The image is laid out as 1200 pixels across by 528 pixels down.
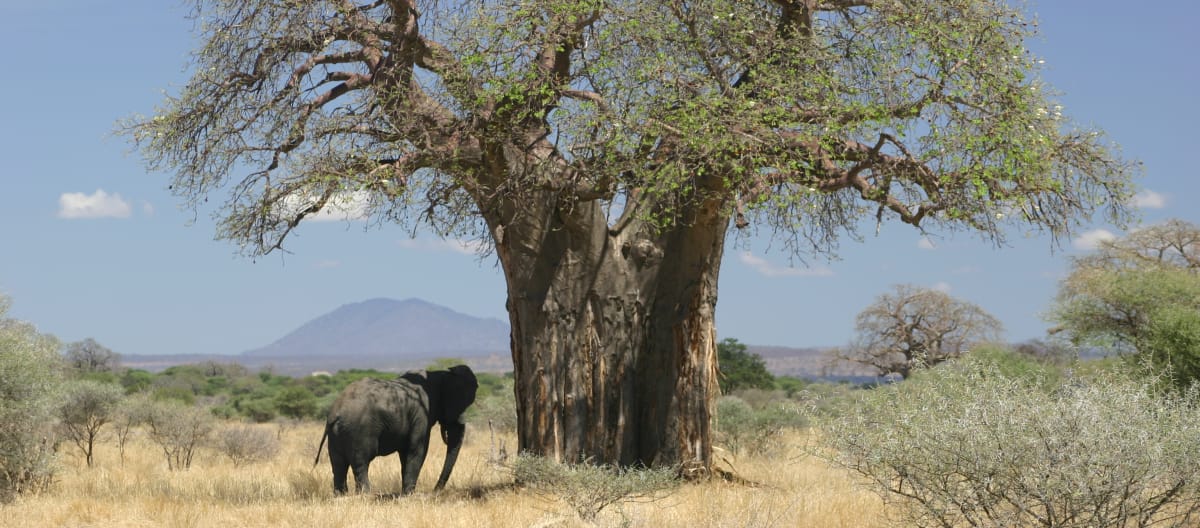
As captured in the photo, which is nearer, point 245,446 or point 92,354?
point 245,446

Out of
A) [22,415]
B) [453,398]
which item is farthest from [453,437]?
[22,415]

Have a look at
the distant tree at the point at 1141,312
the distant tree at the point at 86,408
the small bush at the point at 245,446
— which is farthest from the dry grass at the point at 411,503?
the distant tree at the point at 1141,312

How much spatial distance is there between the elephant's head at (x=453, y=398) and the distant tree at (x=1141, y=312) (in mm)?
9932

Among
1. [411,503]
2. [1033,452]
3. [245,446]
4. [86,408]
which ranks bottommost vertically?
[411,503]

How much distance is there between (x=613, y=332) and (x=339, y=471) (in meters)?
3.45

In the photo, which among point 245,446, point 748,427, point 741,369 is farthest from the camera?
point 741,369

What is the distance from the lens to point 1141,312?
24.0m

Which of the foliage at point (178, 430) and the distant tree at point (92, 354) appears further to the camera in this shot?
the distant tree at point (92, 354)

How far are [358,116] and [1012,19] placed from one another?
23.7ft

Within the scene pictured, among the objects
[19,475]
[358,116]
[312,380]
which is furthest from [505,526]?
[312,380]

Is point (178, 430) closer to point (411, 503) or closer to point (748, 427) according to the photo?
point (411, 503)

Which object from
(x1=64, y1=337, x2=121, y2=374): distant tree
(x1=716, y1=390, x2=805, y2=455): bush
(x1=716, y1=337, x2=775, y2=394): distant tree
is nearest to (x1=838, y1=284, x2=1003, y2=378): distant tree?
(x1=716, y1=337, x2=775, y2=394): distant tree

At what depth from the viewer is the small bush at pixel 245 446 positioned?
63.2ft

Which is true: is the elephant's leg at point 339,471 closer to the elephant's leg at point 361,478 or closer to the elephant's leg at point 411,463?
the elephant's leg at point 361,478
